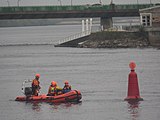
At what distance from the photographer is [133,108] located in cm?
5041

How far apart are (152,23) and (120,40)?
5806 mm

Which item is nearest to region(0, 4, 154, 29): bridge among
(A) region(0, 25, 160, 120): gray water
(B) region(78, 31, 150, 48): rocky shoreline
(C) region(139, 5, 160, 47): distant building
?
(B) region(78, 31, 150, 48): rocky shoreline

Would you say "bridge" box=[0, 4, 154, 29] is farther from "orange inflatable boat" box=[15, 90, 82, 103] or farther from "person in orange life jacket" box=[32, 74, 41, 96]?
"orange inflatable boat" box=[15, 90, 82, 103]

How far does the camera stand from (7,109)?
5362 cm

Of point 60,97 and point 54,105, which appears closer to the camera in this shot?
point 54,105

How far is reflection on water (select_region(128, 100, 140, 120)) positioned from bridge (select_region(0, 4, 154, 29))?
3689 inches

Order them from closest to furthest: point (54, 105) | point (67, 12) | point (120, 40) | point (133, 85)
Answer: point (133, 85), point (54, 105), point (120, 40), point (67, 12)

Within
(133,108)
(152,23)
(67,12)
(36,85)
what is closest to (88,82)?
(36,85)

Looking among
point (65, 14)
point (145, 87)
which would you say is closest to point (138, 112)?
point (145, 87)

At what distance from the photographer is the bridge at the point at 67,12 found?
145375 millimetres

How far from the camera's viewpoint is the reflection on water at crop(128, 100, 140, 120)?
47.7 meters

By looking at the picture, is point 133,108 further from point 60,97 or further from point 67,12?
point 67,12

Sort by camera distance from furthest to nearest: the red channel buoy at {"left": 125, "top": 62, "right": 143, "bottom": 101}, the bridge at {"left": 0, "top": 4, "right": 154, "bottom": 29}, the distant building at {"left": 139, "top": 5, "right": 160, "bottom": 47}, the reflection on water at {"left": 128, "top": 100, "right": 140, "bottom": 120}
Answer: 1. the bridge at {"left": 0, "top": 4, "right": 154, "bottom": 29}
2. the distant building at {"left": 139, "top": 5, "right": 160, "bottom": 47}
3. the red channel buoy at {"left": 125, "top": 62, "right": 143, "bottom": 101}
4. the reflection on water at {"left": 128, "top": 100, "right": 140, "bottom": 120}

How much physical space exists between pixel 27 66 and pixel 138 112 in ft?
154
